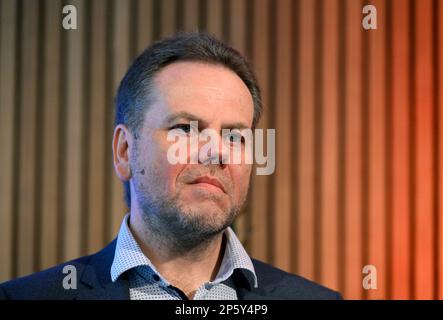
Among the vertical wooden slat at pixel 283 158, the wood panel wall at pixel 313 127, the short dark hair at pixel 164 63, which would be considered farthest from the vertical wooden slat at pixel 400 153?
the short dark hair at pixel 164 63

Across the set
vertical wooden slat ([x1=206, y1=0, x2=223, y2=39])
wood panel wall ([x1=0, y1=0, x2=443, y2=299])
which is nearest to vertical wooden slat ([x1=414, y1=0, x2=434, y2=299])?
wood panel wall ([x1=0, y1=0, x2=443, y2=299])

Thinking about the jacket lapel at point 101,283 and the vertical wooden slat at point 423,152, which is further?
the vertical wooden slat at point 423,152

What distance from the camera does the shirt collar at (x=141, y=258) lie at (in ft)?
2.97

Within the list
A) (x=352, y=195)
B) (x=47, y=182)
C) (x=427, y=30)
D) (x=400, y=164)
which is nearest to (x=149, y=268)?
(x=47, y=182)

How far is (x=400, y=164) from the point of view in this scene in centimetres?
123

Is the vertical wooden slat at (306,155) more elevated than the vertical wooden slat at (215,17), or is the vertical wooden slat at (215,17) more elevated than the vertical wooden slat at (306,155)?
the vertical wooden slat at (215,17)

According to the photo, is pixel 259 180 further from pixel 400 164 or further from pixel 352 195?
pixel 400 164

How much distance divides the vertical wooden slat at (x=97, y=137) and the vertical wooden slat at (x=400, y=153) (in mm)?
637

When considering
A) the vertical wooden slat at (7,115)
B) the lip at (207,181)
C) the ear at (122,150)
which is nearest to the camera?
the lip at (207,181)

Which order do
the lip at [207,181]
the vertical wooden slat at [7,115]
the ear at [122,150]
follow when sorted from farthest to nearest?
the vertical wooden slat at [7,115], the ear at [122,150], the lip at [207,181]

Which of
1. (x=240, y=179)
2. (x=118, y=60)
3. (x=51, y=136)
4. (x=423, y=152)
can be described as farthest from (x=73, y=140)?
(x=423, y=152)

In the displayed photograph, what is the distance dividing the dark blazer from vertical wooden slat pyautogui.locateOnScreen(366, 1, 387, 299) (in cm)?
22

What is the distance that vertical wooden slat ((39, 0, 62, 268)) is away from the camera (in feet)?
3.80

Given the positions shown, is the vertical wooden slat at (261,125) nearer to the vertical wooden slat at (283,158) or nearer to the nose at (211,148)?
the vertical wooden slat at (283,158)
